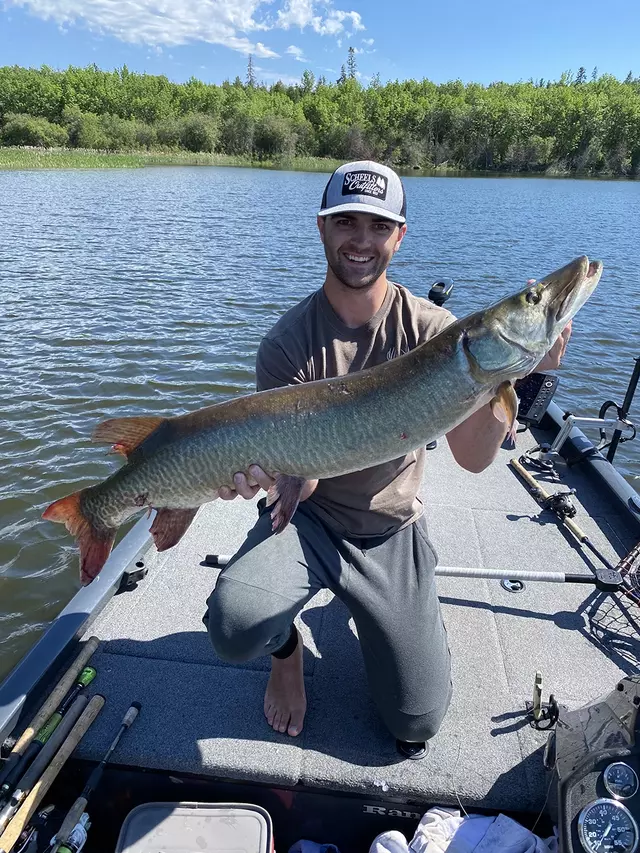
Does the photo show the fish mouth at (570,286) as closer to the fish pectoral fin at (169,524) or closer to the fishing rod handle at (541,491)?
the fish pectoral fin at (169,524)

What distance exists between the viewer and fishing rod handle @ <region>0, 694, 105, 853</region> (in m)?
1.91

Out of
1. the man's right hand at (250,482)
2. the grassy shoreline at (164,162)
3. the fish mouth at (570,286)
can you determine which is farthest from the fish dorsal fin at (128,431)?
the grassy shoreline at (164,162)

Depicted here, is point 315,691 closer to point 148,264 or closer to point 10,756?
point 10,756

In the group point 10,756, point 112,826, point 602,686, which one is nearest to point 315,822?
point 112,826

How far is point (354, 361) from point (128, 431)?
3.42ft

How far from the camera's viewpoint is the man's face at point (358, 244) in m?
2.56

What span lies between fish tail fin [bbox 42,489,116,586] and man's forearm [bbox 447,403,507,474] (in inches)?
62.1

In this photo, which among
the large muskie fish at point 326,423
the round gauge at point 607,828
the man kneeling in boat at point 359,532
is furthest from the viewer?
the man kneeling in boat at point 359,532

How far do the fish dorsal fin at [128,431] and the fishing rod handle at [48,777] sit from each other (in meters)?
1.08

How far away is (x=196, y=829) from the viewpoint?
2.02 meters

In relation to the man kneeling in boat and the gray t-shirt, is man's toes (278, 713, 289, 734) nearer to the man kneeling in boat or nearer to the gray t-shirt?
the man kneeling in boat

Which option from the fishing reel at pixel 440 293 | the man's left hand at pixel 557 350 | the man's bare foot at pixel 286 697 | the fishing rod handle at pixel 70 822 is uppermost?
the man's left hand at pixel 557 350

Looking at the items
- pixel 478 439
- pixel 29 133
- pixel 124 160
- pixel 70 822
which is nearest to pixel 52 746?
pixel 70 822

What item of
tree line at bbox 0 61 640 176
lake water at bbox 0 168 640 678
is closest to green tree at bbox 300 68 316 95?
tree line at bbox 0 61 640 176
